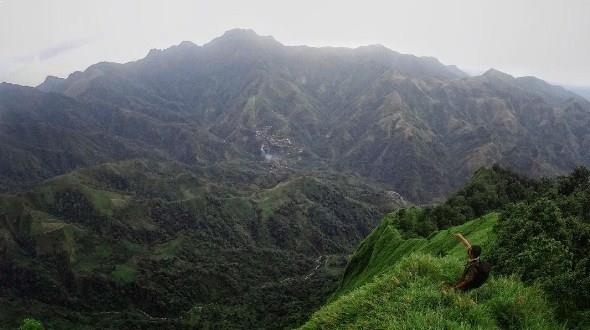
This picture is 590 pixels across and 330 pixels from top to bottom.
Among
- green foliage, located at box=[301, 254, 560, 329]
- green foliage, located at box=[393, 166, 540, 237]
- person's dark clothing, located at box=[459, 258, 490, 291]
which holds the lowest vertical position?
green foliage, located at box=[393, 166, 540, 237]

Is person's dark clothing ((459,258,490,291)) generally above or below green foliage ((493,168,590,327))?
above

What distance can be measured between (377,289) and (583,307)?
26.9ft

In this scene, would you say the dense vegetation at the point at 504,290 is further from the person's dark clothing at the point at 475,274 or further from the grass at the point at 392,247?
the grass at the point at 392,247

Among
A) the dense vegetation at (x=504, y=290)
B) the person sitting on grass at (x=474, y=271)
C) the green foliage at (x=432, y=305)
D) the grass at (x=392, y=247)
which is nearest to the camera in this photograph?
the green foliage at (x=432, y=305)

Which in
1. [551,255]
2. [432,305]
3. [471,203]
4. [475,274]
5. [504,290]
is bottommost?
[471,203]

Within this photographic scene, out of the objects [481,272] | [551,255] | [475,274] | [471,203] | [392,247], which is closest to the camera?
[481,272]

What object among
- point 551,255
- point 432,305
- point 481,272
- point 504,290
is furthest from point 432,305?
point 551,255

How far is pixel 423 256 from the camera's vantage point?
23.1m

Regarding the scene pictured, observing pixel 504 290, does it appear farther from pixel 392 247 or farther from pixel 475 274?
pixel 392 247

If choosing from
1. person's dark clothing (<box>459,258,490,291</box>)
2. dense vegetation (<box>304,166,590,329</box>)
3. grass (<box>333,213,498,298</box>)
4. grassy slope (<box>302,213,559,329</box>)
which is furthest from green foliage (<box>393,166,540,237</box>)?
person's dark clothing (<box>459,258,490,291</box>)

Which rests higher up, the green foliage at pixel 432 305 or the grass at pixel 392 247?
the green foliage at pixel 432 305

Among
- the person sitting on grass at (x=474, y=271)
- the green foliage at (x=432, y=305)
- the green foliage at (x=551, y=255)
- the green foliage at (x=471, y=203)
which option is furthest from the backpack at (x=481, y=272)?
the green foliage at (x=471, y=203)

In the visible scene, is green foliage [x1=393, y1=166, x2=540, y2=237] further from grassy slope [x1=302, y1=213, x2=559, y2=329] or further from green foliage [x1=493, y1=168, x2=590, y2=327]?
grassy slope [x1=302, y1=213, x2=559, y2=329]

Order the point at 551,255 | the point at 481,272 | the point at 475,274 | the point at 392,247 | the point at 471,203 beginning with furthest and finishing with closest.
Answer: the point at 471,203 → the point at 392,247 → the point at 551,255 → the point at 475,274 → the point at 481,272
